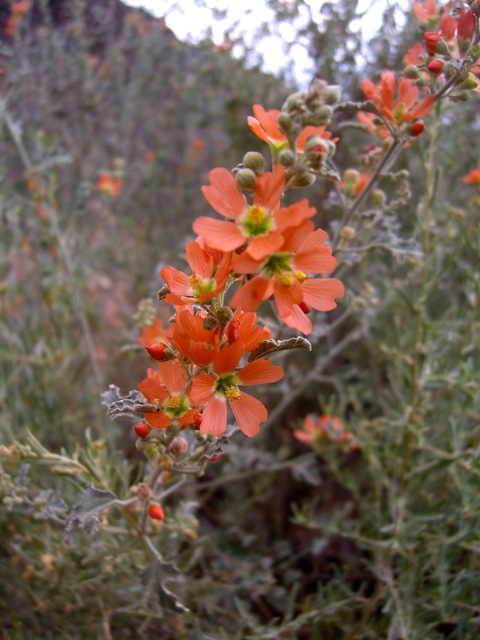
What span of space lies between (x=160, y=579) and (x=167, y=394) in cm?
44

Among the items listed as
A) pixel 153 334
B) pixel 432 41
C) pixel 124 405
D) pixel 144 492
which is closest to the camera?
pixel 124 405

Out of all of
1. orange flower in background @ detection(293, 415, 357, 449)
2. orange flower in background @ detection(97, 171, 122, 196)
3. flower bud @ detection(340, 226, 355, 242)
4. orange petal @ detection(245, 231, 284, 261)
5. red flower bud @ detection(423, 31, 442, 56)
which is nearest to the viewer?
orange petal @ detection(245, 231, 284, 261)

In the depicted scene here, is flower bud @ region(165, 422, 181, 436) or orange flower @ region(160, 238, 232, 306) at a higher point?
orange flower @ region(160, 238, 232, 306)

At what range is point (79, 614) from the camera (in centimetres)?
165

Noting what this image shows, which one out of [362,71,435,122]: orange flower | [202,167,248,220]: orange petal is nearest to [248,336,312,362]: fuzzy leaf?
[202,167,248,220]: orange petal

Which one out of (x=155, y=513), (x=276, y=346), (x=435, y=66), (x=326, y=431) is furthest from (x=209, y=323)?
(x=326, y=431)

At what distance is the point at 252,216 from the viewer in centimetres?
82

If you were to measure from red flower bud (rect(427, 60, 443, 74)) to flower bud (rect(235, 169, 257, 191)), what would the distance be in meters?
0.57

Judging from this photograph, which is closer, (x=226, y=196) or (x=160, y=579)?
(x=226, y=196)

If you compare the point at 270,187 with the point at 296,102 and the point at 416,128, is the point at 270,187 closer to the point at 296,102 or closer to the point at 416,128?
the point at 296,102

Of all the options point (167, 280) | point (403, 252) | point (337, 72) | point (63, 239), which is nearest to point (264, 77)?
point (337, 72)

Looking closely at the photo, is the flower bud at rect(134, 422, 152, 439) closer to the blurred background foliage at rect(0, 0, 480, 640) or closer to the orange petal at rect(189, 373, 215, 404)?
the orange petal at rect(189, 373, 215, 404)

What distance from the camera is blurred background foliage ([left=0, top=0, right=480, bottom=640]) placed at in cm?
147

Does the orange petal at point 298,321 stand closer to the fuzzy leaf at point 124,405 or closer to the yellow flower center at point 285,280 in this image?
A: the yellow flower center at point 285,280
